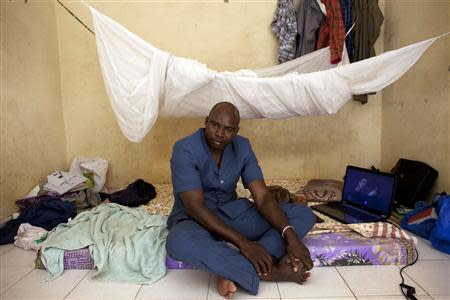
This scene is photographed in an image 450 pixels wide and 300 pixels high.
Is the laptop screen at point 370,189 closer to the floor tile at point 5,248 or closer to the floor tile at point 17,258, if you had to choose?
the floor tile at point 17,258

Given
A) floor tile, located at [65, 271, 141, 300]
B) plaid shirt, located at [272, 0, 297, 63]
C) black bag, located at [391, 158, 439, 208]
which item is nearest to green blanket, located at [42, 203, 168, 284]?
floor tile, located at [65, 271, 141, 300]

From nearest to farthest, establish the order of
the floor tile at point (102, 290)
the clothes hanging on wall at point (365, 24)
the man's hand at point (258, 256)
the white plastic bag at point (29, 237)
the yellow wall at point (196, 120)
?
the man's hand at point (258, 256) < the floor tile at point (102, 290) < the white plastic bag at point (29, 237) < the clothes hanging on wall at point (365, 24) < the yellow wall at point (196, 120)

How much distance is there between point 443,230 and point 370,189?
470 millimetres

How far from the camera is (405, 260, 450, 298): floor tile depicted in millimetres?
1285

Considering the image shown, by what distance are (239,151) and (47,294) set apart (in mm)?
1058

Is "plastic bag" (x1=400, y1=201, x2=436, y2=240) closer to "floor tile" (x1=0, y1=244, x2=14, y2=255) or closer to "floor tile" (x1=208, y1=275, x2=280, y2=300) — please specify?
"floor tile" (x1=208, y1=275, x2=280, y2=300)

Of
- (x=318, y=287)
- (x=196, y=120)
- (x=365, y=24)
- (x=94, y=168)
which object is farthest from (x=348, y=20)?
(x=94, y=168)

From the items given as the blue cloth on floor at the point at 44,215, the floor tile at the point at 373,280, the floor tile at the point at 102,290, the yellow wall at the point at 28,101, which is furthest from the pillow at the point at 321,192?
the yellow wall at the point at 28,101

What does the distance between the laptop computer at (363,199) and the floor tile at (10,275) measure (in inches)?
67.3

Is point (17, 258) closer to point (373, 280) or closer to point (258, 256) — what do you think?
point (258, 256)

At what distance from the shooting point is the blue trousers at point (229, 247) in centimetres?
121

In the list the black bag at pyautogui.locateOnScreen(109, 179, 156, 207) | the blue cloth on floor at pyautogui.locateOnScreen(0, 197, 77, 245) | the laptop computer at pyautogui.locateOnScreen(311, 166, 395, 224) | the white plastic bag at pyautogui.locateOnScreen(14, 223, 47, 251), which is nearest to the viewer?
the white plastic bag at pyautogui.locateOnScreen(14, 223, 47, 251)

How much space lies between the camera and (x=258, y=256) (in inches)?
47.9

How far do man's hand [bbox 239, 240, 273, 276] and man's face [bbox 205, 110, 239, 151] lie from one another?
46 cm
